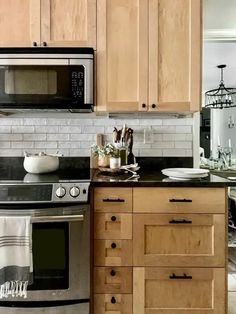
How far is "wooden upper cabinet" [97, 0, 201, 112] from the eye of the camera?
2.15m

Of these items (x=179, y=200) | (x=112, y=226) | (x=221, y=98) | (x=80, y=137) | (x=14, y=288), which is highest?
(x=221, y=98)

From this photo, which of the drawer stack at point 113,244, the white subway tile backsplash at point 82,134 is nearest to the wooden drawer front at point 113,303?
the drawer stack at point 113,244

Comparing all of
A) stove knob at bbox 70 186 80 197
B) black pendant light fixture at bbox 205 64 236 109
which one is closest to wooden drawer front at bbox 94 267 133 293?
stove knob at bbox 70 186 80 197

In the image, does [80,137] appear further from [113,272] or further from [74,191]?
[113,272]

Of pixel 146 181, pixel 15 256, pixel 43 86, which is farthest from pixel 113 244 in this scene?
pixel 43 86

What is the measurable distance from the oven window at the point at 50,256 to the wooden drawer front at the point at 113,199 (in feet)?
0.73

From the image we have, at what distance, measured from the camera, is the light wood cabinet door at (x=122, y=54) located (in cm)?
215

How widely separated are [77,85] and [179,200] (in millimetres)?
988

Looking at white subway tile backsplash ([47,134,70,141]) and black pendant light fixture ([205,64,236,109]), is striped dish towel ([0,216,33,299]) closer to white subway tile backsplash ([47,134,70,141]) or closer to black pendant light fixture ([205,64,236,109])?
white subway tile backsplash ([47,134,70,141])

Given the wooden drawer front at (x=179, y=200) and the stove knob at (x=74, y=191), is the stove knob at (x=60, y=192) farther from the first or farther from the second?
the wooden drawer front at (x=179, y=200)

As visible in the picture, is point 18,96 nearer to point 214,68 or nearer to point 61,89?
point 61,89

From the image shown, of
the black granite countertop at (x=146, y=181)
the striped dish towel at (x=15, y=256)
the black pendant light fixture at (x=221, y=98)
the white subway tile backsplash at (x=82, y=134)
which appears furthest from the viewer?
the black pendant light fixture at (x=221, y=98)

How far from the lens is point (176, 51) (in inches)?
84.9

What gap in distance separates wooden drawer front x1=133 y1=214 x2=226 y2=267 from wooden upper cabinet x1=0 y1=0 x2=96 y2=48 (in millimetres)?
1260
